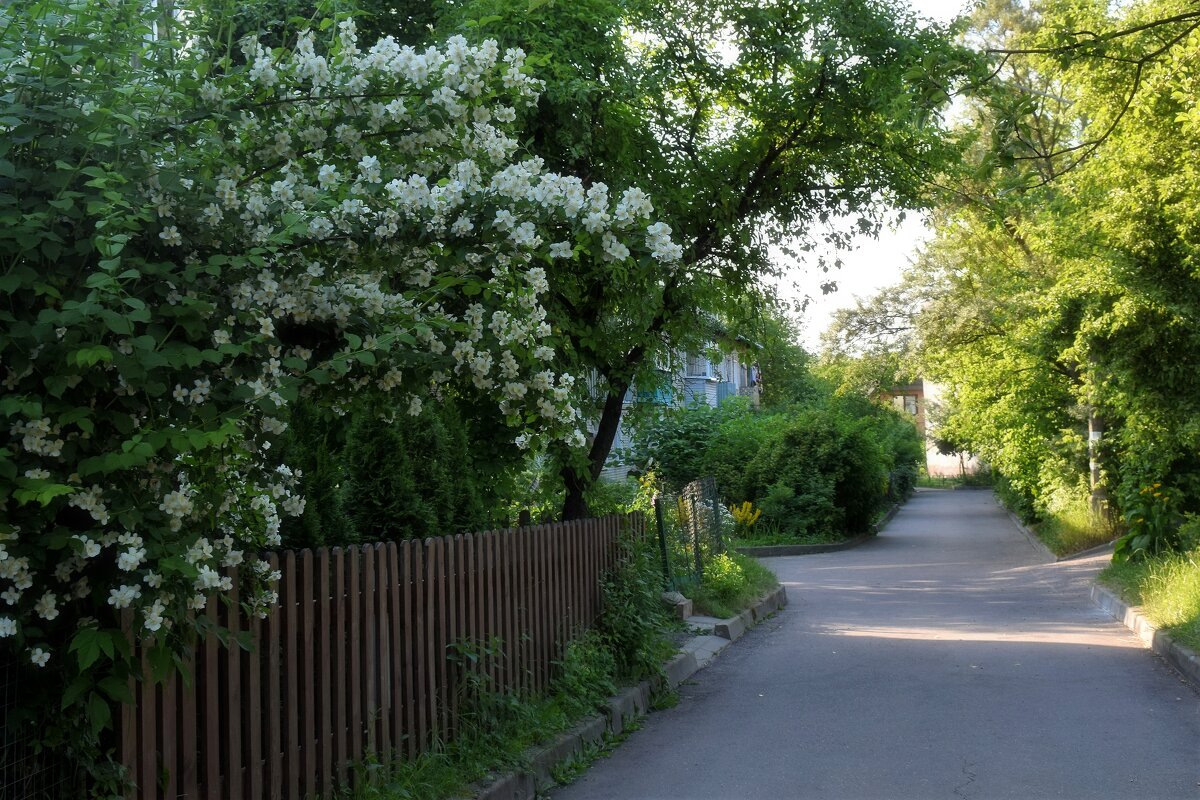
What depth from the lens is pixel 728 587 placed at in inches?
632

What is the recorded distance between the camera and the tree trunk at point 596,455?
38.5ft

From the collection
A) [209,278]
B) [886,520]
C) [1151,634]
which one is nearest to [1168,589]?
[1151,634]

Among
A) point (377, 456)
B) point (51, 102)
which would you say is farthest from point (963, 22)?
point (51, 102)

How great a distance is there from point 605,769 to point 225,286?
4.69m

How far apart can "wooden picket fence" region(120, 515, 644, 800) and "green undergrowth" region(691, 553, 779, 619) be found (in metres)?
6.66

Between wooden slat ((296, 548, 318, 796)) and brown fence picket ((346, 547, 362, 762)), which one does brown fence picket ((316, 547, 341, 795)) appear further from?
brown fence picket ((346, 547, 362, 762))

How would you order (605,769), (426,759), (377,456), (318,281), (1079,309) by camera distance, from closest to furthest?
(318,281) → (426,759) → (605,769) → (377,456) → (1079,309)

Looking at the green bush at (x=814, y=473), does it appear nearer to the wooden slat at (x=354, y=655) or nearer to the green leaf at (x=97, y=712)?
the wooden slat at (x=354, y=655)

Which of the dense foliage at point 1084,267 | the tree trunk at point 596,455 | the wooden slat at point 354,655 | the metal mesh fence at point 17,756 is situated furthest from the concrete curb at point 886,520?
the metal mesh fence at point 17,756

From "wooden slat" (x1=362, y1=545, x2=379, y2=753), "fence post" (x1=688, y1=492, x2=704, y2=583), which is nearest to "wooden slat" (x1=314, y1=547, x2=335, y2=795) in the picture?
"wooden slat" (x1=362, y1=545, x2=379, y2=753)

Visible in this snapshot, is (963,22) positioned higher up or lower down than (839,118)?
higher up

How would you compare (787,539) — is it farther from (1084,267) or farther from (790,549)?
(1084,267)

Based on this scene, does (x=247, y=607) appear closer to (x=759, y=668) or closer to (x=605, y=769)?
(x=605, y=769)

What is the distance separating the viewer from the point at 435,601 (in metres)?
7.14
